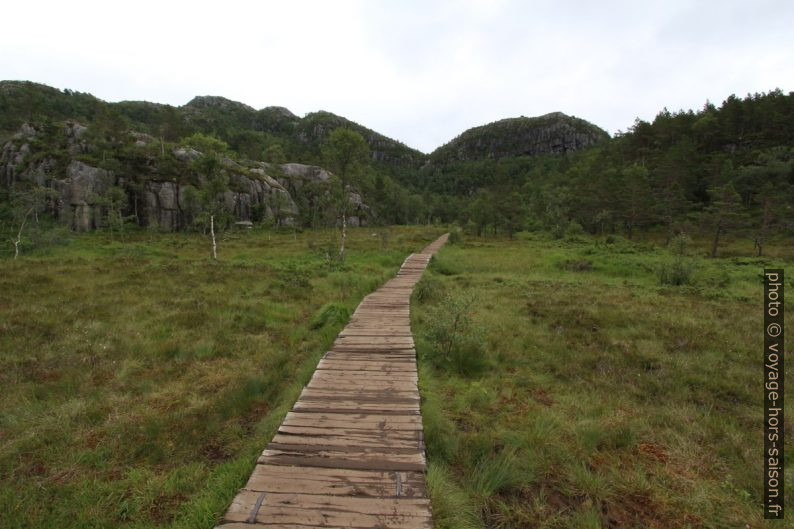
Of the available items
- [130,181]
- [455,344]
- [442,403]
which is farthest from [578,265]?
[130,181]

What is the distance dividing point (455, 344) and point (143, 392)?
650cm

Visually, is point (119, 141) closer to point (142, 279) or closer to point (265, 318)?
point (142, 279)

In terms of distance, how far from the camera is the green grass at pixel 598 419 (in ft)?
12.9

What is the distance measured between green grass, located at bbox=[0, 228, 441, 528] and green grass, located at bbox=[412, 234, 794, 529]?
2.75m

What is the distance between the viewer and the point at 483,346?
8203 mm

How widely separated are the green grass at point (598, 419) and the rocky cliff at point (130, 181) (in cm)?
5696

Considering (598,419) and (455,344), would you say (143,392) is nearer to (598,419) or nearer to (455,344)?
(455,344)

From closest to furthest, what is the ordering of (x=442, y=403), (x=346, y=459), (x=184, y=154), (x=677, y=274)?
(x=346, y=459) < (x=442, y=403) < (x=677, y=274) < (x=184, y=154)

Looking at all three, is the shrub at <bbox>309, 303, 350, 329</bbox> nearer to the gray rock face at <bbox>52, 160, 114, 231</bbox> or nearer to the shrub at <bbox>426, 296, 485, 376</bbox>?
the shrub at <bbox>426, 296, 485, 376</bbox>

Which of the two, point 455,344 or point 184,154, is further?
point 184,154

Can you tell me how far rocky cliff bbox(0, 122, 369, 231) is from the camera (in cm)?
5319

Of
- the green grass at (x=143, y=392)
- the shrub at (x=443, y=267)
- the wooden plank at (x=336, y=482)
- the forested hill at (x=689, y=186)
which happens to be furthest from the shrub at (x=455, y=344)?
the forested hill at (x=689, y=186)

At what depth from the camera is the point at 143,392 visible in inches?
257

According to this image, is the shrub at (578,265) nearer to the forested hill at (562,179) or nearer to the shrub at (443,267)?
the shrub at (443,267)
